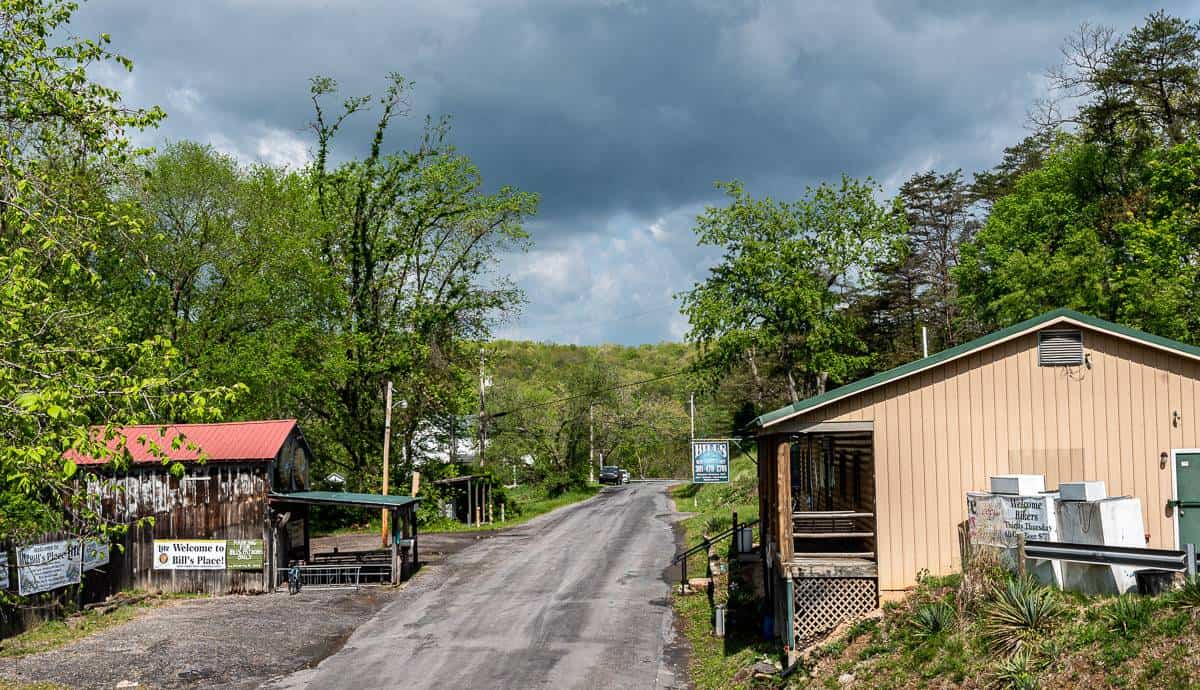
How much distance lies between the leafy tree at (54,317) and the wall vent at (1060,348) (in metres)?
12.6

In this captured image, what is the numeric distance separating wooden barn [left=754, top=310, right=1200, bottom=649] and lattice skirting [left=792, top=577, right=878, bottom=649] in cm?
2

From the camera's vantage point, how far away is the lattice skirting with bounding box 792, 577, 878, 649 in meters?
14.5

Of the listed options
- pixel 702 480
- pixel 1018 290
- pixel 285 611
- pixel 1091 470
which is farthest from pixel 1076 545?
pixel 1018 290

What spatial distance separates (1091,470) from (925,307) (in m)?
47.8

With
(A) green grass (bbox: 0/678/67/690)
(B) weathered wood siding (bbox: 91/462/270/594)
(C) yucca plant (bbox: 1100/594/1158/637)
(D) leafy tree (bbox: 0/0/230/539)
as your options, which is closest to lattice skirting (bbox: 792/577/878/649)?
(C) yucca plant (bbox: 1100/594/1158/637)

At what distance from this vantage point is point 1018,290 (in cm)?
3562

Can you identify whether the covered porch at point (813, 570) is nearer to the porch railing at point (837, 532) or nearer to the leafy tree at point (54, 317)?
the porch railing at point (837, 532)

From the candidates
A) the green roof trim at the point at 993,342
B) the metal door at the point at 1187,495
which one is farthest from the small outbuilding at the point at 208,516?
the metal door at the point at 1187,495

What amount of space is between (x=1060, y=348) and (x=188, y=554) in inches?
916

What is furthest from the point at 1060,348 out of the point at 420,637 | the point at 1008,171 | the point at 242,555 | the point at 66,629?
the point at 1008,171

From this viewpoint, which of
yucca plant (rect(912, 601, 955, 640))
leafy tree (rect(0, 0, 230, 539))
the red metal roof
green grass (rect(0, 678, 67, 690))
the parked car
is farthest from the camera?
the parked car

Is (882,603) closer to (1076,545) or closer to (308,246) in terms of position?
(1076,545)

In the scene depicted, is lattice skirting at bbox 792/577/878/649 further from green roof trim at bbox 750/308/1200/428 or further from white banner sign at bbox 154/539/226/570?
white banner sign at bbox 154/539/226/570

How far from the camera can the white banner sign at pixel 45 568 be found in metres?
19.9
